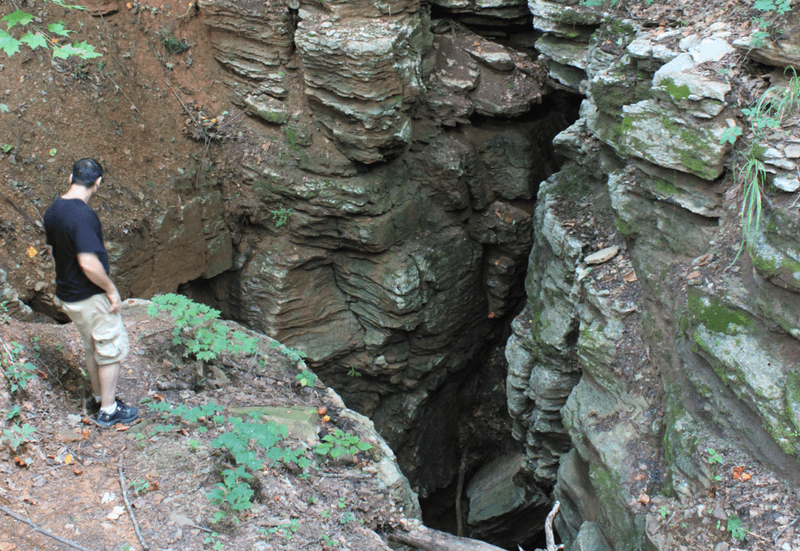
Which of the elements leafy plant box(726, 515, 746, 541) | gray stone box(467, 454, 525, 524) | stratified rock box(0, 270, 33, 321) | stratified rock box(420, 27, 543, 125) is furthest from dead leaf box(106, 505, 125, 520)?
stratified rock box(420, 27, 543, 125)

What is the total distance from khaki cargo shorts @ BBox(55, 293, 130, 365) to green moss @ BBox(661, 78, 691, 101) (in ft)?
13.9

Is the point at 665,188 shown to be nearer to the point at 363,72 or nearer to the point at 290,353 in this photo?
the point at 290,353

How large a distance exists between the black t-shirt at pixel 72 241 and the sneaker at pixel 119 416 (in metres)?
0.82

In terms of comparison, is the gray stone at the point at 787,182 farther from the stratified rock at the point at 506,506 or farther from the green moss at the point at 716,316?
the stratified rock at the point at 506,506

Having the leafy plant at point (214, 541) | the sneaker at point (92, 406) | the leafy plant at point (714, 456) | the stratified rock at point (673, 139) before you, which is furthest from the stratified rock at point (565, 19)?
the leafy plant at point (214, 541)

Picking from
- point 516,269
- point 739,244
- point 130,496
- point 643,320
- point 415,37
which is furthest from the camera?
point 516,269

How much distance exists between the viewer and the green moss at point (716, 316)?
3799 mm

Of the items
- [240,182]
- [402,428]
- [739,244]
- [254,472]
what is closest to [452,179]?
[240,182]

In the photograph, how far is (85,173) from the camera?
3.34 meters

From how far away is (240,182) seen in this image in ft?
26.3

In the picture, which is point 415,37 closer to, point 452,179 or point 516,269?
point 452,179

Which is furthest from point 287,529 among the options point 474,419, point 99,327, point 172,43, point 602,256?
point 474,419

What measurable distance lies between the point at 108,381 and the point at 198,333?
1038mm

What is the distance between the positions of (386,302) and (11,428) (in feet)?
17.8
